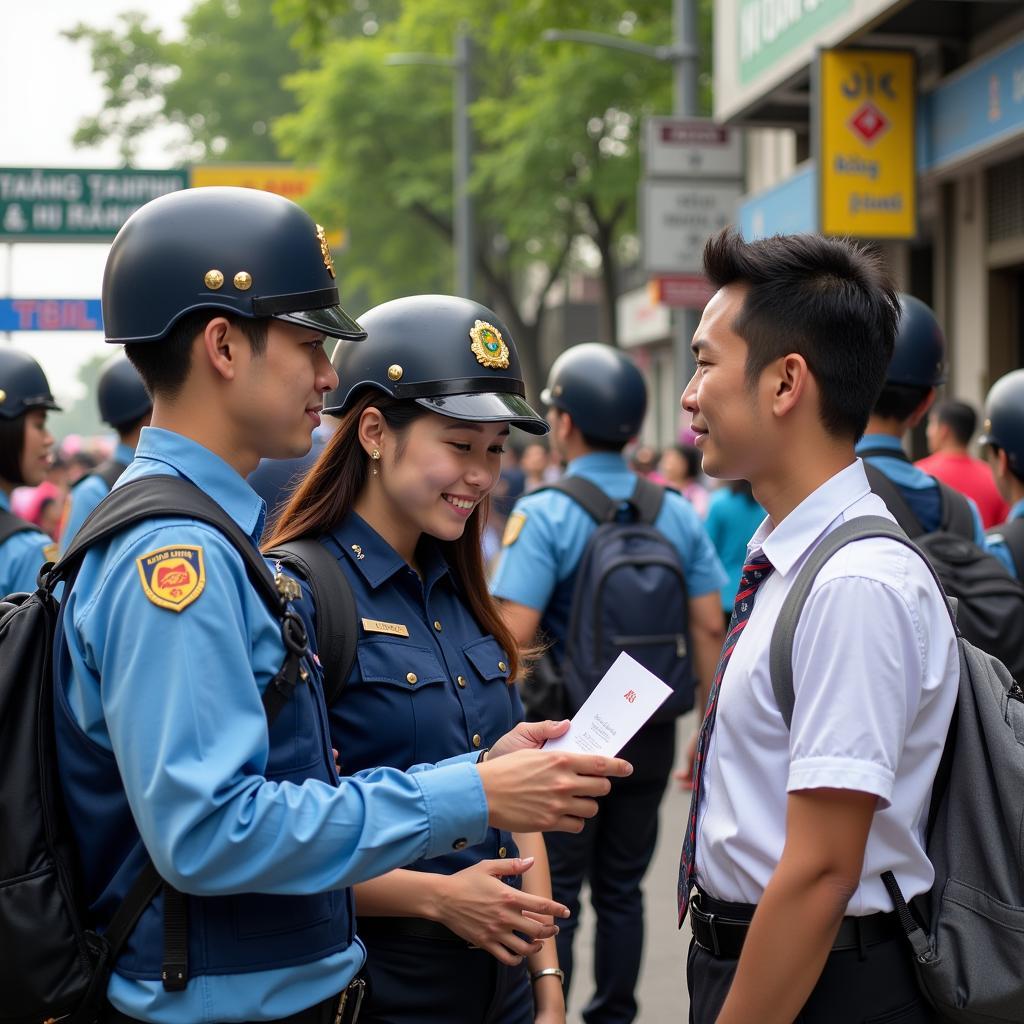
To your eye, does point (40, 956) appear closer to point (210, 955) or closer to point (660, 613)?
point (210, 955)

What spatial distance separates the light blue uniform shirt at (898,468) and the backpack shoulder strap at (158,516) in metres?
2.61

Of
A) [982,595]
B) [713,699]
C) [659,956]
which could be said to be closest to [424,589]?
[713,699]

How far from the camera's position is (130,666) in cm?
175

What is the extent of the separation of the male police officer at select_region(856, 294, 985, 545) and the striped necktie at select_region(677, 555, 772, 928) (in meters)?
1.93

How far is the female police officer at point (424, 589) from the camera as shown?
2.53 metres

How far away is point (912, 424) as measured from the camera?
4.25 meters

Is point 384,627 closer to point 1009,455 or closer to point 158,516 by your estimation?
point 158,516

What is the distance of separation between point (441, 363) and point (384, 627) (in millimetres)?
533

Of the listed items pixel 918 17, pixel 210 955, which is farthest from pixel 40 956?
pixel 918 17

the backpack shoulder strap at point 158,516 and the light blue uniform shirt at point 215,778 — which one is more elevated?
the backpack shoulder strap at point 158,516

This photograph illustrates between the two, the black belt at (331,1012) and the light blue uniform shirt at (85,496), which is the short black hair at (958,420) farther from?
the black belt at (331,1012)

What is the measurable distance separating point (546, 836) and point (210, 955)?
9.39 feet

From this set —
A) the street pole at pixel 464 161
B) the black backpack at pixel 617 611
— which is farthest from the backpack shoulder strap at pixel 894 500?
the street pole at pixel 464 161

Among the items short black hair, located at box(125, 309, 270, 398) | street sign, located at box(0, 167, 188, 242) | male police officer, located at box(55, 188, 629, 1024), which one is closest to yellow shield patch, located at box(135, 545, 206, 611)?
male police officer, located at box(55, 188, 629, 1024)
